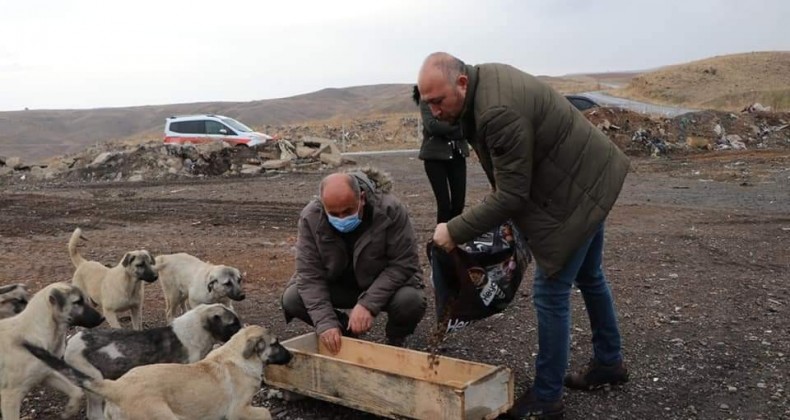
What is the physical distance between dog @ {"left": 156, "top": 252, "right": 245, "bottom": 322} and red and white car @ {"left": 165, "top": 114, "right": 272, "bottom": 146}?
57.6 ft

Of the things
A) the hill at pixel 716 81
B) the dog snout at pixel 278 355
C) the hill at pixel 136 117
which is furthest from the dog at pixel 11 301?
the hill at pixel 136 117

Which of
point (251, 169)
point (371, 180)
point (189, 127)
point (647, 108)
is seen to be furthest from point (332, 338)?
point (647, 108)

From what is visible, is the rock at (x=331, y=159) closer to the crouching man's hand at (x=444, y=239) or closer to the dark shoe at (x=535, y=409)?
the dark shoe at (x=535, y=409)

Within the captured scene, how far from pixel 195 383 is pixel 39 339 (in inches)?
52.6

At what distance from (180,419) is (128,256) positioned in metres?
2.96

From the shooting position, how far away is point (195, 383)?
170 inches

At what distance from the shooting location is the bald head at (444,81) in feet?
12.4

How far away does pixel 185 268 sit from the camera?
7016 mm

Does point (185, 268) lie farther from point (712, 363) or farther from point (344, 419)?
point (712, 363)

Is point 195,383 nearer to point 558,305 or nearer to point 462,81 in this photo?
point 558,305

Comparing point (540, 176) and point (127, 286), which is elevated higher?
Answer: point (540, 176)

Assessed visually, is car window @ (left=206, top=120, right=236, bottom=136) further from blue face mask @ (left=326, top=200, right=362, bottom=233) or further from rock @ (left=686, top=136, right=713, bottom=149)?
blue face mask @ (left=326, top=200, right=362, bottom=233)

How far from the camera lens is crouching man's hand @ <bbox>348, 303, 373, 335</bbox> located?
5.18 metres

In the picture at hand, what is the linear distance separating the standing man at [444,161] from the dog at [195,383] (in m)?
3.26
